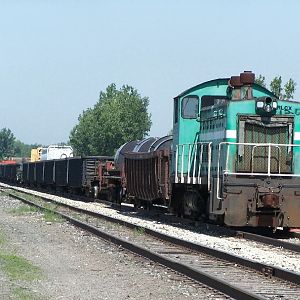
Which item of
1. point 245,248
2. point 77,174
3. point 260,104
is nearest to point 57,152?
point 77,174

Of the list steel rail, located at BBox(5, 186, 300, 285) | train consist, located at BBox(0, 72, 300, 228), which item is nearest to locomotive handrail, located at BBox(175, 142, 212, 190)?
train consist, located at BBox(0, 72, 300, 228)

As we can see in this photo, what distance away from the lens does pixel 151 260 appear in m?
11.0

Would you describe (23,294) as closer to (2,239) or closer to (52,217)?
(2,239)

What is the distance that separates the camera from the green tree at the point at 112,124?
4031 inches

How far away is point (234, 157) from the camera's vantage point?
15.6m

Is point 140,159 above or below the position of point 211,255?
above

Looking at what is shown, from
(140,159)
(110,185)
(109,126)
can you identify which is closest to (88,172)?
(110,185)

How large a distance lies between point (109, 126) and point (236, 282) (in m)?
94.2

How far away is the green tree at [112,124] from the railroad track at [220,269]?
Result: 3442 inches

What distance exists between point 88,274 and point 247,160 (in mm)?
6813

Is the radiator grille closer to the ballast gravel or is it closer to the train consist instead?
the train consist

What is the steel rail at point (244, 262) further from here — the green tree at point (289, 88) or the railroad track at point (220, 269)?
the green tree at point (289, 88)

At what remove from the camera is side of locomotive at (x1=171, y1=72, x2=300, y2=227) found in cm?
1512

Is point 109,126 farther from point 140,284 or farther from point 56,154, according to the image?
point 140,284
